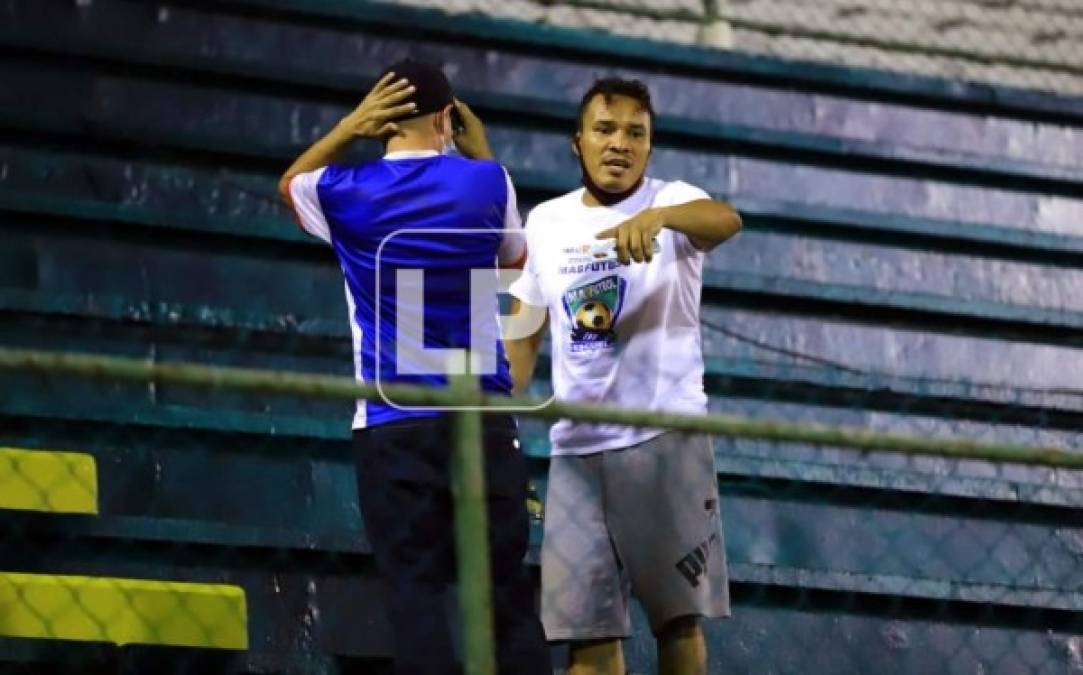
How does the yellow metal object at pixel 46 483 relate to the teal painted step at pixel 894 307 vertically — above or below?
below

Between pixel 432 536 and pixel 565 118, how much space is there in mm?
3363

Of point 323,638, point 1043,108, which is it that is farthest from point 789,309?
point 323,638

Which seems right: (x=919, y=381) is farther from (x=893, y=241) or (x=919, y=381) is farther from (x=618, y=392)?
(x=618, y=392)

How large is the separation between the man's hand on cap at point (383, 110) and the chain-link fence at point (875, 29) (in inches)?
128

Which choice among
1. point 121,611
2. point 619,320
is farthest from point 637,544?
point 121,611

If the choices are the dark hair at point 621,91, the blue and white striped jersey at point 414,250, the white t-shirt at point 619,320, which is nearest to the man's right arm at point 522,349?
the white t-shirt at point 619,320

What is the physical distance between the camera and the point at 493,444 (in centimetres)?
486

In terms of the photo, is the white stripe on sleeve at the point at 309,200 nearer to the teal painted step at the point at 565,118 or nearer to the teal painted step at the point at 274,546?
the teal painted step at the point at 274,546

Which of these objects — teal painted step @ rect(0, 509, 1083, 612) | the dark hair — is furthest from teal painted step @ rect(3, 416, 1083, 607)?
the dark hair

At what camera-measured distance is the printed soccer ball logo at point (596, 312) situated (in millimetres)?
5211

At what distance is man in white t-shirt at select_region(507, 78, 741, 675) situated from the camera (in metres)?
5.03

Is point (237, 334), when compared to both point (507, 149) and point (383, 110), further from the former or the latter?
point (383, 110)

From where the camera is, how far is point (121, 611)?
5680 mm

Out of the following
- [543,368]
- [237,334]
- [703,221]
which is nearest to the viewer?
[703,221]
